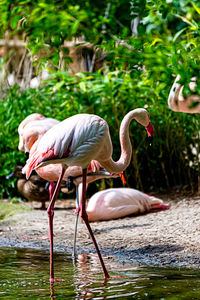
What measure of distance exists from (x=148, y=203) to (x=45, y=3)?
4.31 metres

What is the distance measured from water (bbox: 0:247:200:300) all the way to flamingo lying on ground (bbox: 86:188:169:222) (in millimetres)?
1556

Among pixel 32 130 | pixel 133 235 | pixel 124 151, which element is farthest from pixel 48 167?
pixel 124 151

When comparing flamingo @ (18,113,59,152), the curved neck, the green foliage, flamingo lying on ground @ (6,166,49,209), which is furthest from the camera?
flamingo lying on ground @ (6,166,49,209)

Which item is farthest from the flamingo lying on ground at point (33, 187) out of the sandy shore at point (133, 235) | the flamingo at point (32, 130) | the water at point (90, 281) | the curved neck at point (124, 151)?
the curved neck at point (124, 151)

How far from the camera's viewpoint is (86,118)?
148 inches

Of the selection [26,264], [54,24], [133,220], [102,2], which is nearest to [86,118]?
[26,264]

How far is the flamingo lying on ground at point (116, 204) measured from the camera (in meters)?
5.77

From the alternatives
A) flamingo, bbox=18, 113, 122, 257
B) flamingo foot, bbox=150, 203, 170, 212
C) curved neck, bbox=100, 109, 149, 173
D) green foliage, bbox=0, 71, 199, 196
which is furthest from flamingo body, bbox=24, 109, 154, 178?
green foliage, bbox=0, 71, 199, 196

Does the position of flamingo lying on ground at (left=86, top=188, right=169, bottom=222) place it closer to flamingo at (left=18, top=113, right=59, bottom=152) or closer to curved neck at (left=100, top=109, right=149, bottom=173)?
flamingo at (left=18, top=113, right=59, bottom=152)

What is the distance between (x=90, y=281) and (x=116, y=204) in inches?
97.3

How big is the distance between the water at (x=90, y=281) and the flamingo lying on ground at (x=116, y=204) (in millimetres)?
1556

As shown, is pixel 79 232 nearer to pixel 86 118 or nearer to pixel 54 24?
pixel 86 118

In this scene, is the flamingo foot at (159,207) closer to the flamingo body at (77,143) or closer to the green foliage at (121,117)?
the green foliage at (121,117)

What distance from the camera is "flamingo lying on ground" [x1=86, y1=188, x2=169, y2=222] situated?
577 cm
